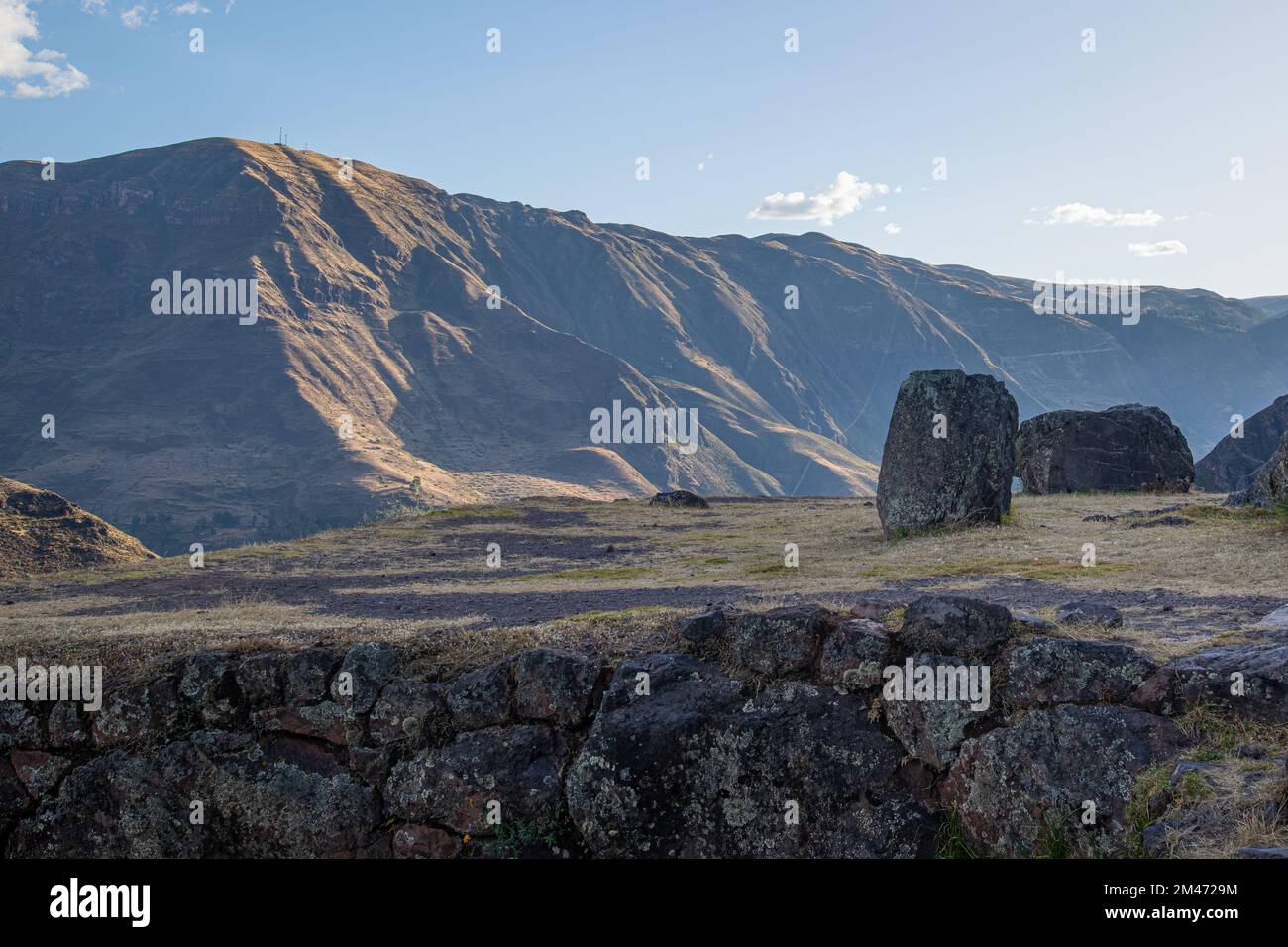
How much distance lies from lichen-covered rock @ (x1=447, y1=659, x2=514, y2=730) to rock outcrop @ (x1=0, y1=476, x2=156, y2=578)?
2279 centimetres

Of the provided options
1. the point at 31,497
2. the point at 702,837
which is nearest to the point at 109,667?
the point at 702,837

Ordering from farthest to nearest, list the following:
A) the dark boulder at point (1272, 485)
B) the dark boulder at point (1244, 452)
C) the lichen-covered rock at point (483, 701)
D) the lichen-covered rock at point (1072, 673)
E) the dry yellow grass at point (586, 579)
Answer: the dark boulder at point (1244, 452) → the dark boulder at point (1272, 485) → the dry yellow grass at point (586, 579) → the lichen-covered rock at point (483, 701) → the lichen-covered rock at point (1072, 673)

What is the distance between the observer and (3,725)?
1216 cm

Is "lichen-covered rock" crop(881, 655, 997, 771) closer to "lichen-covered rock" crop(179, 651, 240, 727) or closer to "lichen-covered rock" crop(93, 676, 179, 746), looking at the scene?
"lichen-covered rock" crop(179, 651, 240, 727)

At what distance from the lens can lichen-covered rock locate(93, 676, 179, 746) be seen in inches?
473

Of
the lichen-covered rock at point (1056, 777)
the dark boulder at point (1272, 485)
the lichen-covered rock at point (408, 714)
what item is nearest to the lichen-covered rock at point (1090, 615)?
the lichen-covered rock at point (1056, 777)

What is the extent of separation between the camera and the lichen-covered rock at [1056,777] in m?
9.46

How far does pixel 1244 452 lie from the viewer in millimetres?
60906

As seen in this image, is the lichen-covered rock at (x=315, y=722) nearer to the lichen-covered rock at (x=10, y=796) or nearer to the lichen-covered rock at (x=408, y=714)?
the lichen-covered rock at (x=408, y=714)

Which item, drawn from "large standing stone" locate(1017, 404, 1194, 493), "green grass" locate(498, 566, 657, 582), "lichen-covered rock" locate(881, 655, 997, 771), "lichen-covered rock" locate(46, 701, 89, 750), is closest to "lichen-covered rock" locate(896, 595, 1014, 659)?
"lichen-covered rock" locate(881, 655, 997, 771)

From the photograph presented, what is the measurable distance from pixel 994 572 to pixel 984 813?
9.94 m

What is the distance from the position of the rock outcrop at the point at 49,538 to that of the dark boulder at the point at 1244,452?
190 feet

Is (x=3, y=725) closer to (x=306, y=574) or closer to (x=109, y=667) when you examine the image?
(x=109, y=667)

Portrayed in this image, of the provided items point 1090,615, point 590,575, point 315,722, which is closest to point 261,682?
point 315,722
